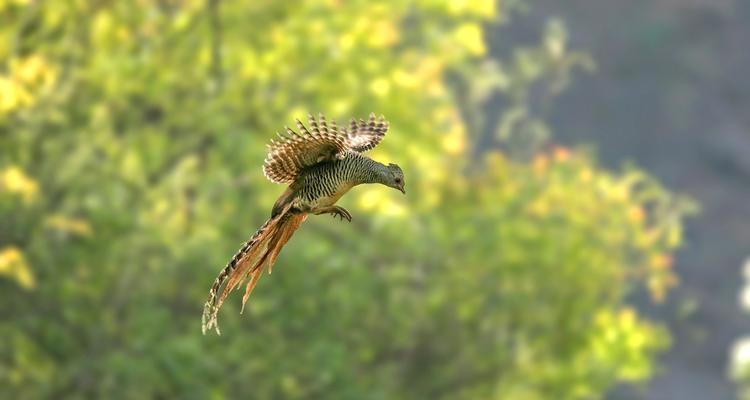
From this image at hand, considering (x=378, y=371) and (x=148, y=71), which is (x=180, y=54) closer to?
(x=148, y=71)

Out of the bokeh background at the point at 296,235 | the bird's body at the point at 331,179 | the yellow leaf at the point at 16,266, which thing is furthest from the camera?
the bokeh background at the point at 296,235

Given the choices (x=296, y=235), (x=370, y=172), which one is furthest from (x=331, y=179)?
(x=296, y=235)

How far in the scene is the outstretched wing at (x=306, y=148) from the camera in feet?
8.91

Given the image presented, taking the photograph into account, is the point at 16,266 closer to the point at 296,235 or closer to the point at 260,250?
the point at 296,235

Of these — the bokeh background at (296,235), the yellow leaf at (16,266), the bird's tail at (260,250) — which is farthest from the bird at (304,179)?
the yellow leaf at (16,266)

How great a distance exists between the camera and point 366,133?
2.96m

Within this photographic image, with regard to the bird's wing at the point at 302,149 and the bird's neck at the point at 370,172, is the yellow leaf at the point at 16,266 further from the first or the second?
the bird's neck at the point at 370,172

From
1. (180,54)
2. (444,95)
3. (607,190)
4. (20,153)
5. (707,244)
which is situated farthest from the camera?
(707,244)

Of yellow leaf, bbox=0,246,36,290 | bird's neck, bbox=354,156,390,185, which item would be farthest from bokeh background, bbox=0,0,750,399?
bird's neck, bbox=354,156,390,185

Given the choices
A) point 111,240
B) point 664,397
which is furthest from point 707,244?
point 111,240

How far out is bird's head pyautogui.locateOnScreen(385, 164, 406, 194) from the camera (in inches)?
104

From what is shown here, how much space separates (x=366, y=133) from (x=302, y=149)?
0.22 meters

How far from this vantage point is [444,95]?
22844 mm

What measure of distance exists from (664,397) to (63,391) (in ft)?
104
